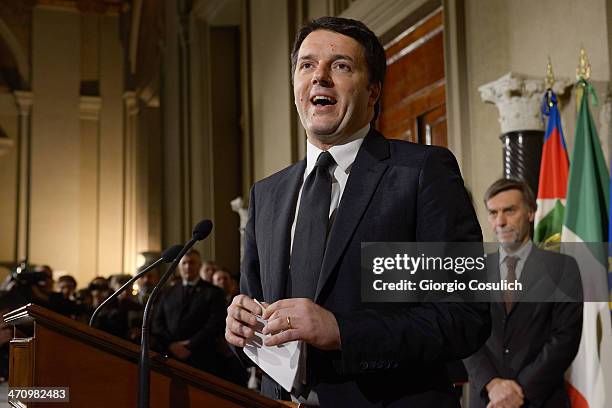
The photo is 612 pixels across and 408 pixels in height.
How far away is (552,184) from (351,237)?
10.3 feet

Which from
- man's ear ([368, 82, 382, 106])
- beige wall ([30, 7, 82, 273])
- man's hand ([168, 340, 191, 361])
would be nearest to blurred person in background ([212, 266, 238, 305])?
man's hand ([168, 340, 191, 361])

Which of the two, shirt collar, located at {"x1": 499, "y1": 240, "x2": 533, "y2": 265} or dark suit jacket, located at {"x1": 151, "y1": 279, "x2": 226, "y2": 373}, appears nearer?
shirt collar, located at {"x1": 499, "y1": 240, "x2": 533, "y2": 265}

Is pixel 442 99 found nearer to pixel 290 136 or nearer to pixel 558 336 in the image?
pixel 290 136

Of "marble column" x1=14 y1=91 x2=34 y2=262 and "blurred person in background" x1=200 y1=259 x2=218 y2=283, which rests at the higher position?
"marble column" x1=14 y1=91 x2=34 y2=262

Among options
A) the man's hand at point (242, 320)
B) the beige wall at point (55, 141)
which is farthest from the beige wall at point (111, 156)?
the man's hand at point (242, 320)

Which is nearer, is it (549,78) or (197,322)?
(549,78)

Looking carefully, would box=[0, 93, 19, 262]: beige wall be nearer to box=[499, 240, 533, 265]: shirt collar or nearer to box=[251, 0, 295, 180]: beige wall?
box=[251, 0, 295, 180]: beige wall

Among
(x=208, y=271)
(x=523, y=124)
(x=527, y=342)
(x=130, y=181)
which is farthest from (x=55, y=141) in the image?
(x=527, y=342)

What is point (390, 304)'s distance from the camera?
1.86 metres

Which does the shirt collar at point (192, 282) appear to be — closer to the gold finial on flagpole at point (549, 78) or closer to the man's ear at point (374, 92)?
the gold finial on flagpole at point (549, 78)

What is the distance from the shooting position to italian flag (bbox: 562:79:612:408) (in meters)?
4.15

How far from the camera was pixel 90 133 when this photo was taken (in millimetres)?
20781

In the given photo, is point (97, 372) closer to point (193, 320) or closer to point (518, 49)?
point (518, 49)

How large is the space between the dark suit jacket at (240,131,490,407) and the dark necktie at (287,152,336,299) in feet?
0.12
